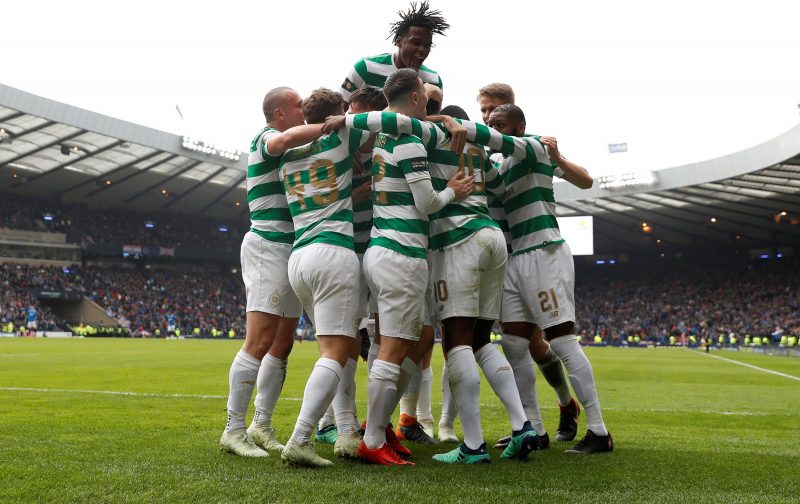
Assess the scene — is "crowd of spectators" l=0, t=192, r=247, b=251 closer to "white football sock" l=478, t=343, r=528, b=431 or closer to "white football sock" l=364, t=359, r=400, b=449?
"white football sock" l=364, t=359, r=400, b=449

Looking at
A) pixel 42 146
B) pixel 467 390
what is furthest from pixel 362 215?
pixel 42 146

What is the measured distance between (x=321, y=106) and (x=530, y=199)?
1.50 meters

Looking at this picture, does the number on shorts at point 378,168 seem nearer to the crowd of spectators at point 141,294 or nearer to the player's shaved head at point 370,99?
the player's shaved head at point 370,99

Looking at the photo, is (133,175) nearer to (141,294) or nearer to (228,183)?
(228,183)

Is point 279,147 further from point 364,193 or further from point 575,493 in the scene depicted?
point 575,493

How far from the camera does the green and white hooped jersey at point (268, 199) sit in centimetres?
407

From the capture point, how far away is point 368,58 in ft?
16.3

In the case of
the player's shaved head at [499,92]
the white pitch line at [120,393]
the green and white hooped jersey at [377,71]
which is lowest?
the white pitch line at [120,393]

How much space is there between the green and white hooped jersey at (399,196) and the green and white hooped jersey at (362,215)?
57 centimetres

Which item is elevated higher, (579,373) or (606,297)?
(606,297)

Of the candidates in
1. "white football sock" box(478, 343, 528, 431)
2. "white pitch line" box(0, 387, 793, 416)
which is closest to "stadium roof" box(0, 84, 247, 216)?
"white pitch line" box(0, 387, 793, 416)

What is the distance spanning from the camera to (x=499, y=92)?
183 inches

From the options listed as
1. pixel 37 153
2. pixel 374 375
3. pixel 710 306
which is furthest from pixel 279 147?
pixel 710 306

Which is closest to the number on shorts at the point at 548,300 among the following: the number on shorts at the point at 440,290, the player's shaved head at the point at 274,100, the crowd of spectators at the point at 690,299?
the number on shorts at the point at 440,290
